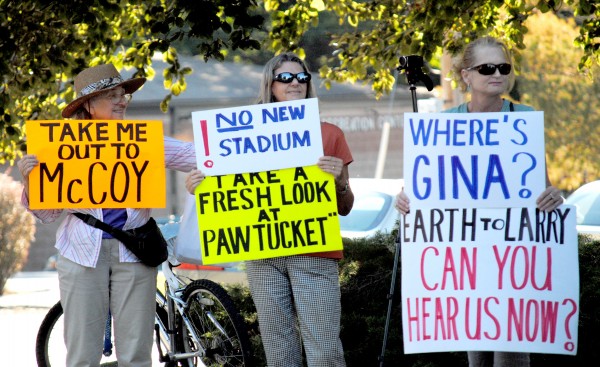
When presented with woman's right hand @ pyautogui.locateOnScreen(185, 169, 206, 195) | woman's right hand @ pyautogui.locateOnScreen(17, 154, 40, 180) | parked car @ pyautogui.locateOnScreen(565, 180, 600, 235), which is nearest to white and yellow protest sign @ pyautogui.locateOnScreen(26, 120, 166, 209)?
woman's right hand @ pyautogui.locateOnScreen(17, 154, 40, 180)

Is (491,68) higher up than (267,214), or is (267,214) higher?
(491,68)

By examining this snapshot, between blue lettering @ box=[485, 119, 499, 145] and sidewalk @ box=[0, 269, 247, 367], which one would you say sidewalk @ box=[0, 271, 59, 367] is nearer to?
sidewalk @ box=[0, 269, 247, 367]

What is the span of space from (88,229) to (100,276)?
0.22 m

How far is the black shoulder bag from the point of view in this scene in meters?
5.24

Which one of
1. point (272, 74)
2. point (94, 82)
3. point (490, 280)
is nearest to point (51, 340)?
point (94, 82)

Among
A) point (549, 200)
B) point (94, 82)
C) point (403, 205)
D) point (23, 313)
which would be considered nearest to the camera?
point (549, 200)

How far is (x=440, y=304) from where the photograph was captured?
4.90 m

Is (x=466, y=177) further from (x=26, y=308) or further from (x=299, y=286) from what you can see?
(x=26, y=308)

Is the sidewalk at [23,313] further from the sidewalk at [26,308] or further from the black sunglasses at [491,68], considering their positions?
the black sunglasses at [491,68]

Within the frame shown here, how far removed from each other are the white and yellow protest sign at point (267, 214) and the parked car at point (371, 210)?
17.9 ft

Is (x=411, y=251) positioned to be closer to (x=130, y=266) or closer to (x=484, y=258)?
(x=484, y=258)

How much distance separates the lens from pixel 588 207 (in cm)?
1143

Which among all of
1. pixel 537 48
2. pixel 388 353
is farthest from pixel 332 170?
pixel 537 48

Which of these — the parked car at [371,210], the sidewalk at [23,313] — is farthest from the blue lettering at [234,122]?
the parked car at [371,210]
